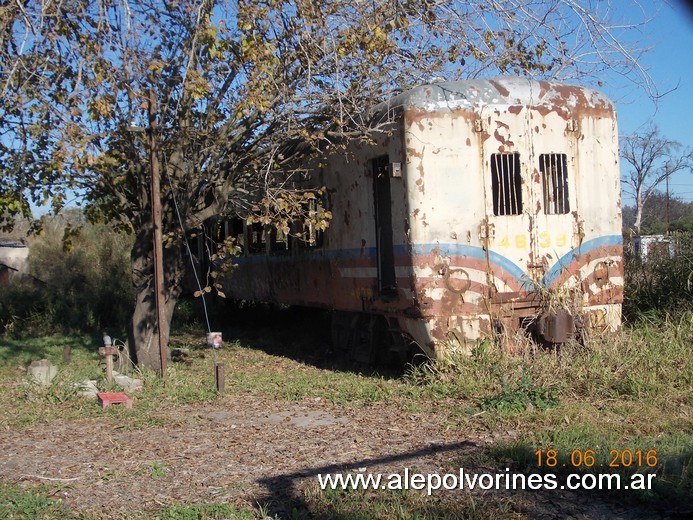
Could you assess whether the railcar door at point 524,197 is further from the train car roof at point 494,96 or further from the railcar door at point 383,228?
the railcar door at point 383,228

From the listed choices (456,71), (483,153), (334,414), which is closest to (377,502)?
Result: (334,414)

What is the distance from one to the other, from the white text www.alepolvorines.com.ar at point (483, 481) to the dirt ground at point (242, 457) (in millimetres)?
99

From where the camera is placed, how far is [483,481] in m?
5.14

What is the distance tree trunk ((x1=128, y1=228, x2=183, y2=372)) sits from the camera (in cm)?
1021

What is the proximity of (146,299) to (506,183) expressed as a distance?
4.97 m

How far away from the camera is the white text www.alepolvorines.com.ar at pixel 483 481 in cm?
496

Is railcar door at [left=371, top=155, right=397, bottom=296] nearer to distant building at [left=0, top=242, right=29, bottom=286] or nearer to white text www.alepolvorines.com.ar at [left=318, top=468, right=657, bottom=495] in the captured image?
white text www.alepolvorines.com.ar at [left=318, top=468, right=657, bottom=495]

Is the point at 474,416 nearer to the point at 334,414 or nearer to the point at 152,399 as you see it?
the point at 334,414

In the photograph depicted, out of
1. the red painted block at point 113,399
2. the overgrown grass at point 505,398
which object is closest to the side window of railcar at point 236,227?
the overgrown grass at point 505,398

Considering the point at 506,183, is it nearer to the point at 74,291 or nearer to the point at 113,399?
the point at 113,399

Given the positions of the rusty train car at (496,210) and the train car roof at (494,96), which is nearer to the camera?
the rusty train car at (496,210)

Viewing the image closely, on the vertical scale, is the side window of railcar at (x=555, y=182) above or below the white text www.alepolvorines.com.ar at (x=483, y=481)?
above

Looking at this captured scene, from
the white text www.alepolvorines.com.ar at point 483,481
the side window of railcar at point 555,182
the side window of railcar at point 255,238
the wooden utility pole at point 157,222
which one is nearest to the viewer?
the white text www.alepolvorines.com.ar at point 483,481

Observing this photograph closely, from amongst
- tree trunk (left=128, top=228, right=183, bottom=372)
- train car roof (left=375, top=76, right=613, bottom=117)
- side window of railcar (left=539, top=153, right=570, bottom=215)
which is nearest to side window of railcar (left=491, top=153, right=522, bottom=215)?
side window of railcar (left=539, top=153, right=570, bottom=215)
